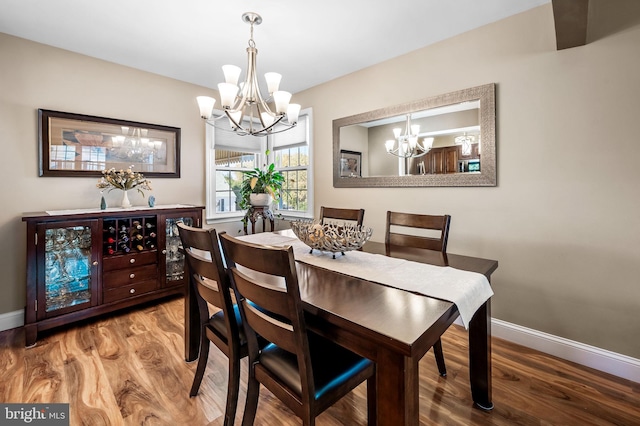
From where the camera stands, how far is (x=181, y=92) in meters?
3.44

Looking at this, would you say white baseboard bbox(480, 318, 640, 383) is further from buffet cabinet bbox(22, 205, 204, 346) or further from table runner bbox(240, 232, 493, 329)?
buffet cabinet bbox(22, 205, 204, 346)

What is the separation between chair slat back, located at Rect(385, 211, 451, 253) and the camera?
6.30 feet

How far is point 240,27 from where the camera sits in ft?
7.70

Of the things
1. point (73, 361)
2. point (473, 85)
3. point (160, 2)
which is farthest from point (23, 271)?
point (473, 85)

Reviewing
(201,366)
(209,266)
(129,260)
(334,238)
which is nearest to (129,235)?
(129,260)

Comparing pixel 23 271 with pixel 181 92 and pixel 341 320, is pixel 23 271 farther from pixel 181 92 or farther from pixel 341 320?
pixel 341 320

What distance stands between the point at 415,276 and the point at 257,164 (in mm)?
3403

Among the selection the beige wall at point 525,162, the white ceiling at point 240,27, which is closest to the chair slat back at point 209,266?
the white ceiling at point 240,27

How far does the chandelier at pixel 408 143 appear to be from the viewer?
2654 mm

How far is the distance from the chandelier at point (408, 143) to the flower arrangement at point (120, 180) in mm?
2601

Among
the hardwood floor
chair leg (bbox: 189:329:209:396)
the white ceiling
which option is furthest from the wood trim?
chair leg (bbox: 189:329:209:396)

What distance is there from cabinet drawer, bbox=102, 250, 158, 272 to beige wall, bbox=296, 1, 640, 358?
9.15 ft

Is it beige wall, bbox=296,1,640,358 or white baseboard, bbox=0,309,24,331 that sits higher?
beige wall, bbox=296,1,640,358

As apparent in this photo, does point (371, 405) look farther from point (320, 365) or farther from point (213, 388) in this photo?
point (213, 388)
